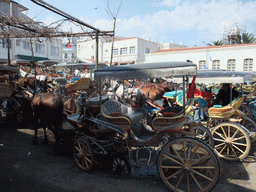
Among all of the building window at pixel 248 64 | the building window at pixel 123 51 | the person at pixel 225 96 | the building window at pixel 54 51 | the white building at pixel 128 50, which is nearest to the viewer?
the person at pixel 225 96

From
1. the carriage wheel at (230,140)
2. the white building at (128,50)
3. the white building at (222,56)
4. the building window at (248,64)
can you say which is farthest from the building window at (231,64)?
the carriage wheel at (230,140)

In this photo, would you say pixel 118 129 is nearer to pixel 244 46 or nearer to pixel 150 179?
pixel 150 179

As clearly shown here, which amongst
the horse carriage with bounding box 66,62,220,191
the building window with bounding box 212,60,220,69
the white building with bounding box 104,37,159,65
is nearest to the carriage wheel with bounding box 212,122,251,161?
the horse carriage with bounding box 66,62,220,191

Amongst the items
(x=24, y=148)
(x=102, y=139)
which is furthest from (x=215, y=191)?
(x=24, y=148)

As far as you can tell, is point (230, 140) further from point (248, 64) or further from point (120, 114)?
point (248, 64)

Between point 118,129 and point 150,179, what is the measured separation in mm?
1174

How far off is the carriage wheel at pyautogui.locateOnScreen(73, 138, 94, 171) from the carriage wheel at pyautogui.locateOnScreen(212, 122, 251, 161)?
3.10 meters

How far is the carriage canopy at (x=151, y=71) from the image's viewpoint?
3561 mm

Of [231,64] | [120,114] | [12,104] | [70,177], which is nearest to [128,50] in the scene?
[231,64]

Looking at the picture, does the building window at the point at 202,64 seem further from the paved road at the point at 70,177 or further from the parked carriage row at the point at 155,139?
the paved road at the point at 70,177

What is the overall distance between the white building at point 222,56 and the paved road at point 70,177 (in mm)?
21244

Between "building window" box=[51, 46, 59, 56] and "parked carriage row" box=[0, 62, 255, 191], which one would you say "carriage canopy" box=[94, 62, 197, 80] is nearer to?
"parked carriage row" box=[0, 62, 255, 191]

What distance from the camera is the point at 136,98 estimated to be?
6098 mm

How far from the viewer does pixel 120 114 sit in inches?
171
